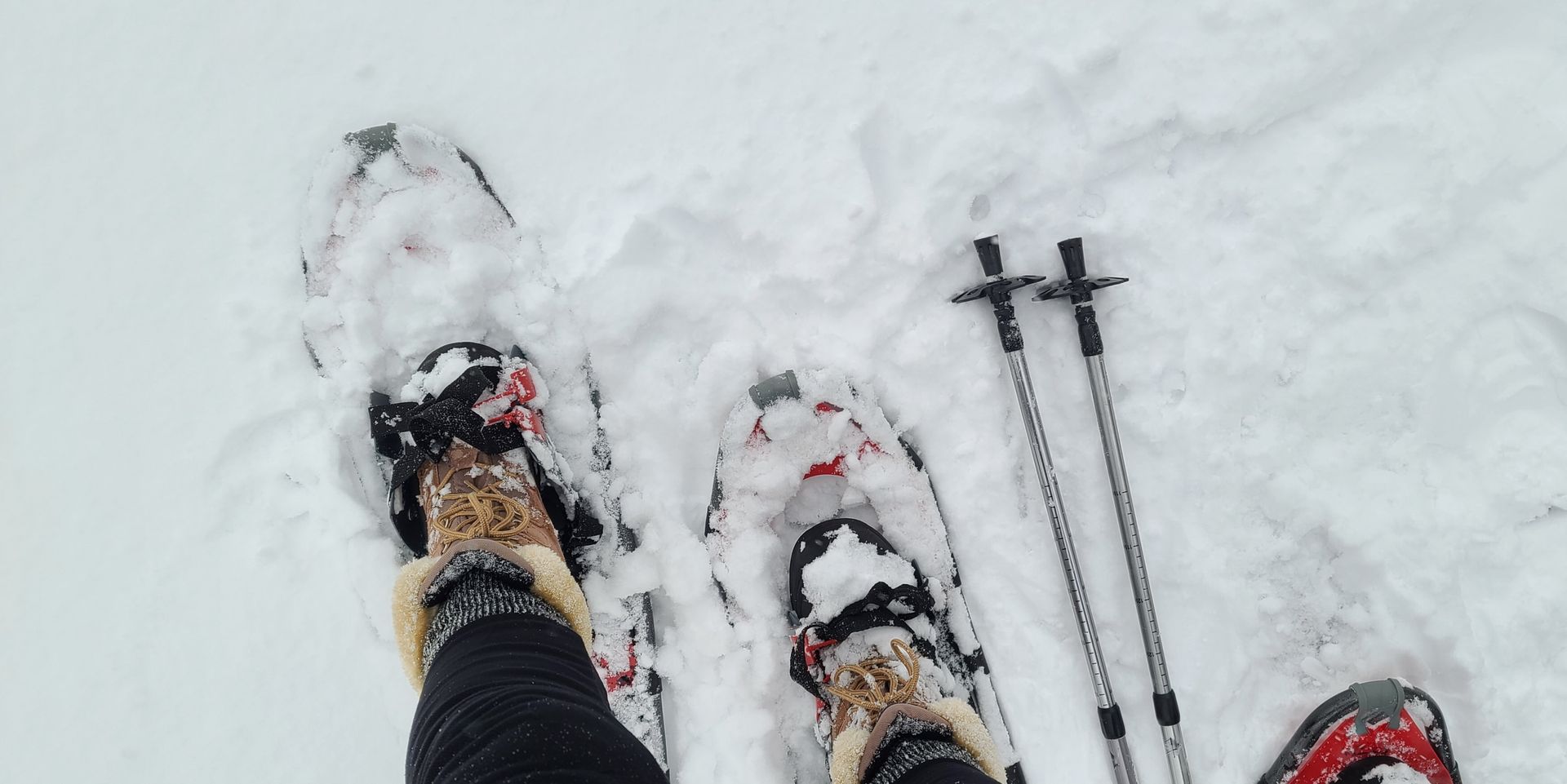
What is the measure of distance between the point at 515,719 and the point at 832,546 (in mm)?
989

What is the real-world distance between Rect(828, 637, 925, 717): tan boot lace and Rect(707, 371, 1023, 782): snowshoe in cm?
6

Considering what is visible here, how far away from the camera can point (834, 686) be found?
1803 millimetres

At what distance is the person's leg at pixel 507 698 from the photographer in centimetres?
114

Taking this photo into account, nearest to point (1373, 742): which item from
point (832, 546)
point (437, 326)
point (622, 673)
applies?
point (832, 546)

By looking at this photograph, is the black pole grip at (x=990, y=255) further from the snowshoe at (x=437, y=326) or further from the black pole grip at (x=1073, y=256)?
the snowshoe at (x=437, y=326)

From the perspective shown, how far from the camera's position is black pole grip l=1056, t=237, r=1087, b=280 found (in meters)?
1.84

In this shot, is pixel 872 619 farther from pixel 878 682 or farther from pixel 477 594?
pixel 477 594

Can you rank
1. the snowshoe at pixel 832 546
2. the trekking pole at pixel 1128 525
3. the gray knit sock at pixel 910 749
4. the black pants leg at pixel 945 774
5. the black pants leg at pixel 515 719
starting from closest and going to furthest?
the black pants leg at pixel 515 719 < the black pants leg at pixel 945 774 < the gray knit sock at pixel 910 749 < the trekking pole at pixel 1128 525 < the snowshoe at pixel 832 546

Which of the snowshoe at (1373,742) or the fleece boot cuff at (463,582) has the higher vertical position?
the fleece boot cuff at (463,582)

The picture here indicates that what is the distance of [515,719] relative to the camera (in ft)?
3.86

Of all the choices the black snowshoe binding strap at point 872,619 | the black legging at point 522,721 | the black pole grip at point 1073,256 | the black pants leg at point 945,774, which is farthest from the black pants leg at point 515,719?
the black pole grip at point 1073,256

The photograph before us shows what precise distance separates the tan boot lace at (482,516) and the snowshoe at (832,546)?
0.48 meters

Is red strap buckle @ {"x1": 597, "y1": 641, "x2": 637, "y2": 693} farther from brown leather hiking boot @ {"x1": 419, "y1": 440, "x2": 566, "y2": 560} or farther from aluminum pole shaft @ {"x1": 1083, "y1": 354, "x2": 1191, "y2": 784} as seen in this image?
aluminum pole shaft @ {"x1": 1083, "y1": 354, "x2": 1191, "y2": 784}

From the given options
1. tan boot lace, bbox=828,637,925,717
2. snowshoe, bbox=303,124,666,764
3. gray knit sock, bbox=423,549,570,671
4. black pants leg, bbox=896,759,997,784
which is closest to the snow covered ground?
snowshoe, bbox=303,124,666,764
